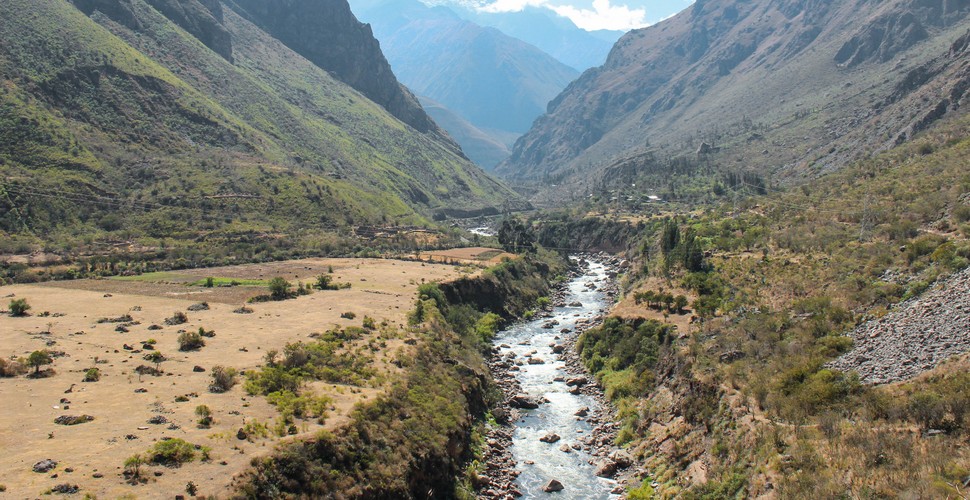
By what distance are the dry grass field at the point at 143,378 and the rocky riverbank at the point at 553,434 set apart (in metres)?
11.5

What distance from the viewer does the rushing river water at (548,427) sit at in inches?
1890

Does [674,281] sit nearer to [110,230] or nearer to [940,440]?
[940,440]

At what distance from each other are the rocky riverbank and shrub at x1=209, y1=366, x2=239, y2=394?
2028 centimetres

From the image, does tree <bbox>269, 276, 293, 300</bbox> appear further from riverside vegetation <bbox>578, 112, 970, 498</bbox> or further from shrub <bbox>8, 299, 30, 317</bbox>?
riverside vegetation <bbox>578, 112, 970, 498</bbox>

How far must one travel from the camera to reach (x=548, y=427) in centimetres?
5928

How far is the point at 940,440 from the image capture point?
105 ft

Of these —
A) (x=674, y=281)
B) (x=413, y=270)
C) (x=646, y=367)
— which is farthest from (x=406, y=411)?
(x=413, y=270)

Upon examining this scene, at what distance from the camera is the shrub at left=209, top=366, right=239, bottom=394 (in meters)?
46.0

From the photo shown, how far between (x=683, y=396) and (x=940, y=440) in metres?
22.4

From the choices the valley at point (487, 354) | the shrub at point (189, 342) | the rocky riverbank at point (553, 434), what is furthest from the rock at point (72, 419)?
the rocky riverbank at point (553, 434)

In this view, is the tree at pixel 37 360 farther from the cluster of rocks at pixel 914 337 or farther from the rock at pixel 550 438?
the cluster of rocks at pixel 914 337

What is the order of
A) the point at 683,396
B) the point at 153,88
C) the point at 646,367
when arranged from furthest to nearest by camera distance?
the point at 153,88 < the point at 646,367 < the point at 683,396

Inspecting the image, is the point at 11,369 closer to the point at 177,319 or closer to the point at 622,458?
the point at 177,319

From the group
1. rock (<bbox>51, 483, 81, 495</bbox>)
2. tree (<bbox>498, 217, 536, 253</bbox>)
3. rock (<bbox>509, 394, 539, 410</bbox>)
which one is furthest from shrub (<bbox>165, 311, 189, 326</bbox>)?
tree (<bbox>498, 217, 536, 253</bbox>)
